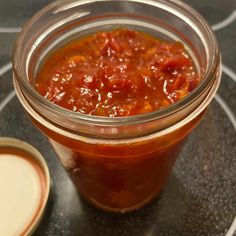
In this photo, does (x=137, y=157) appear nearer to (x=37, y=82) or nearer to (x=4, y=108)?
(x=37, y=82)

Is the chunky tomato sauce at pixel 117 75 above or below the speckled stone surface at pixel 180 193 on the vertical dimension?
above

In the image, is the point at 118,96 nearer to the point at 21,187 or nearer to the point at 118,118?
the point at 118,118

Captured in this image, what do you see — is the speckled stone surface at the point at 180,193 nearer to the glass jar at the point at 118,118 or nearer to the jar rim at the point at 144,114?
the glass jar at the point at 118,118

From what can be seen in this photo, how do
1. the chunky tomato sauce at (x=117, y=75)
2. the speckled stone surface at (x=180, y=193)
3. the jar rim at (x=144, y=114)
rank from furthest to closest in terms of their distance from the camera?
the speckled stone surface at (x=180, y=193)
the chunky tomato sauce at (x=117, y=75)
the jar rim at (x=144, y=114)

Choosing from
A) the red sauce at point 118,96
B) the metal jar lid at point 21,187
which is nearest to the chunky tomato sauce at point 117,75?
the red sauce at point 118,96

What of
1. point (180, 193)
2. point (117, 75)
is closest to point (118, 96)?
point (117, 75)
